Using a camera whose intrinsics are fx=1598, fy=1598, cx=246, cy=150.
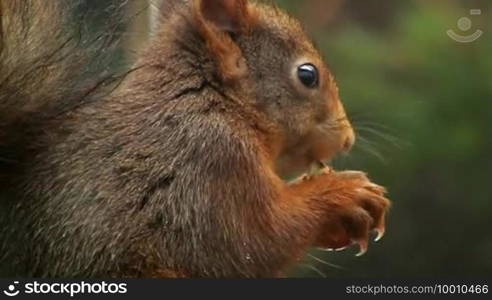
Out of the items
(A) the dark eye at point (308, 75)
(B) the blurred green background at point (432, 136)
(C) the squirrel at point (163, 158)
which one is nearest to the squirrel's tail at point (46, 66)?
(C) the squirrel at point (163, 158)

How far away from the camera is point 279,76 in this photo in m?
2.71

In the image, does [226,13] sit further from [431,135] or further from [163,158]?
[431,135]

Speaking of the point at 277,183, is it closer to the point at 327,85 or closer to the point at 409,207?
the point at 327,85

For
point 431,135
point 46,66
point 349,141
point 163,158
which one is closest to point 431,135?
point 431,135

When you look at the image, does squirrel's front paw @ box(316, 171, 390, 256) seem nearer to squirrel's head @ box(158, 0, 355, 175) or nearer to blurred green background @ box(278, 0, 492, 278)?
squirrel's head @ box(158, 0, 355, 175)

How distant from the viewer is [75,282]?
8.06 feet

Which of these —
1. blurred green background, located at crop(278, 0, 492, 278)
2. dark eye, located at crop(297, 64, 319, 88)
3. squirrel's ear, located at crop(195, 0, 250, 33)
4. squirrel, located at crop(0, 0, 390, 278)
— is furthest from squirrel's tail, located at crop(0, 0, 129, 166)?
blurred green background, located at crop(278, 0, 492, 278)

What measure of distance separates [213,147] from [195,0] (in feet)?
0.88

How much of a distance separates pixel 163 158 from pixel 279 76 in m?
0.30

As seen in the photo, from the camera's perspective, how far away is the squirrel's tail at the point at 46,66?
2.48 meters

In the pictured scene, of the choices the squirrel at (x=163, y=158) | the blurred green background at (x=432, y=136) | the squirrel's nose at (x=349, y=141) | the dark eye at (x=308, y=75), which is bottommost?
the squirrel at (x=163, y=158)

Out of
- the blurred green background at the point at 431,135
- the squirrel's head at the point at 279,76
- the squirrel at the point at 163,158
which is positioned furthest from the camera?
the blurred green background at the point at 431,135

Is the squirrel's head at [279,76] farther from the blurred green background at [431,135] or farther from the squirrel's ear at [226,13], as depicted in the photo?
the blurred green background at [431,135]

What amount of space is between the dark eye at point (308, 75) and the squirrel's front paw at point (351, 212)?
160mm
